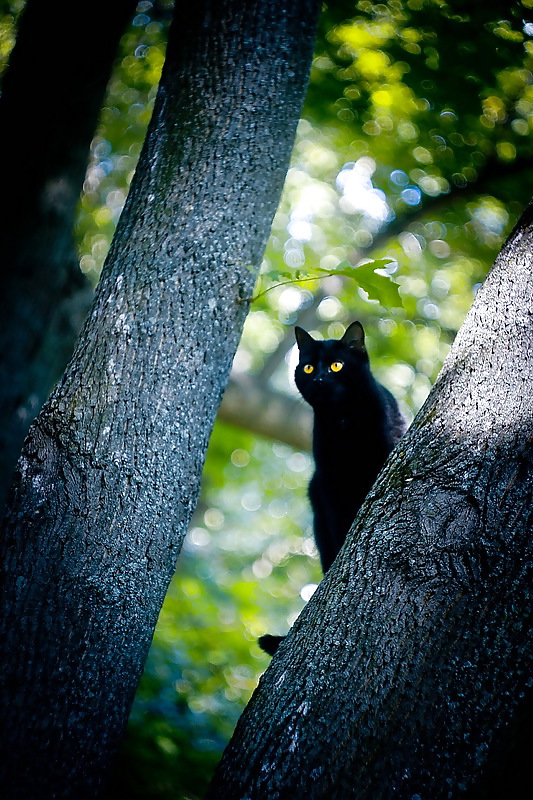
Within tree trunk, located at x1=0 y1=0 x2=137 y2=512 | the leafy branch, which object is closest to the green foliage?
the leafy branch

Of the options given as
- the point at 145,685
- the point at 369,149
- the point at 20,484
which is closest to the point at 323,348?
the point at 20,484

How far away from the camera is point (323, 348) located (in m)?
3.58

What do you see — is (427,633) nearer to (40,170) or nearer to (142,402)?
(142,402)

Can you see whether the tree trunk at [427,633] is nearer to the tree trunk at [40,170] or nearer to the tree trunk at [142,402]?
the tree trunk at [142,402]

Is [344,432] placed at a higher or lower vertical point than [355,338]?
lower

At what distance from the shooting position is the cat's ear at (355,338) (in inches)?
138

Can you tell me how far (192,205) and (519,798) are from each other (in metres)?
2.06

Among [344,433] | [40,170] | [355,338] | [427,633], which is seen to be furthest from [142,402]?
[40,170]

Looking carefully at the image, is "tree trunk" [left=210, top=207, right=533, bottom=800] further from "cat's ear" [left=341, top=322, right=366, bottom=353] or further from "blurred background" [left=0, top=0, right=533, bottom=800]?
"cat's ear" [left=341, top=322, right=366, bottom=353]

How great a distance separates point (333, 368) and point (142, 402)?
1.84 m

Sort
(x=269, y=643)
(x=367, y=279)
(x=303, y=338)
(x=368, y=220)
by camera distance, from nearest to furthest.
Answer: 1. (x=367, y=279)
2. (x=269, y=643)
3. (x=303, y=338)
4. (x=368, y=220)

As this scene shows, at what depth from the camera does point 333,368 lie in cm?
348

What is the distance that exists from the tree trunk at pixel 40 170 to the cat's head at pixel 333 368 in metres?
1.85

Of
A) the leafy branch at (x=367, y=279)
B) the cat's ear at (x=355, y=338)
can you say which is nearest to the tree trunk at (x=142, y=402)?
the leafy branch at (x=367, y=279)
